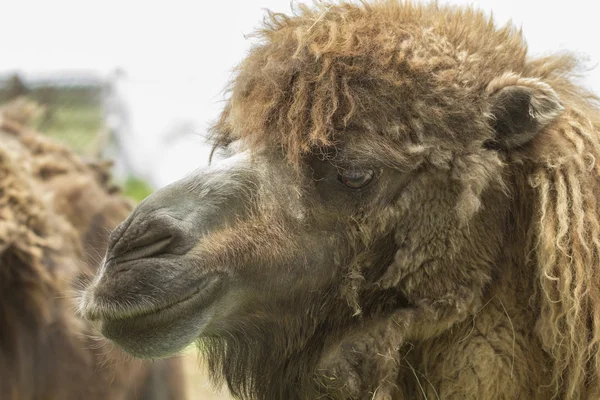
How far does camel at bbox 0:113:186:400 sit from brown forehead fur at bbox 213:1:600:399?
2.72 m

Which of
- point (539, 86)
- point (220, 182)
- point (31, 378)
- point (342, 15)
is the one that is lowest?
point (31, 378)

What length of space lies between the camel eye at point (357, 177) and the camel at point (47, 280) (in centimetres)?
281

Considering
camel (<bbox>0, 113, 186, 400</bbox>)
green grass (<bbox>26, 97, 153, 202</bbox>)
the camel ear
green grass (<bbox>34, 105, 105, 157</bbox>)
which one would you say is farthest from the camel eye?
green grass (<bbox>34, 105, 105, 157</bbox>)

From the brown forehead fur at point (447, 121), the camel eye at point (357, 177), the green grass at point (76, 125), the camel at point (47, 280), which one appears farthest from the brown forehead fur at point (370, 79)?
the green grass at point (76, 125)

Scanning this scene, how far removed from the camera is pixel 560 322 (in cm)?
299

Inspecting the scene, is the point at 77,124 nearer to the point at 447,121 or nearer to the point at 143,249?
the point at 143,249

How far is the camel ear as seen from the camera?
314 centimetres

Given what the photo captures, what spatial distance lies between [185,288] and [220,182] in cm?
47

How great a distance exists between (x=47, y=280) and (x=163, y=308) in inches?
130

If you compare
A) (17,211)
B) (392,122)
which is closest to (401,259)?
(392,122)

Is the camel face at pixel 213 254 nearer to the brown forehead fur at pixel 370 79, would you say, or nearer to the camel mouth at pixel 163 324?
the camel mouth at pixel 163 324

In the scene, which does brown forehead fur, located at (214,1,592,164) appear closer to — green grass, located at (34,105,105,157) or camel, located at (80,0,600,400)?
camel, located at (80,0,600,400)

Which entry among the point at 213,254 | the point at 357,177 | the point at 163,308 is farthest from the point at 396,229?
the point at 163,308

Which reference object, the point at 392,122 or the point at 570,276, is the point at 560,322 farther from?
the point at 392,122
